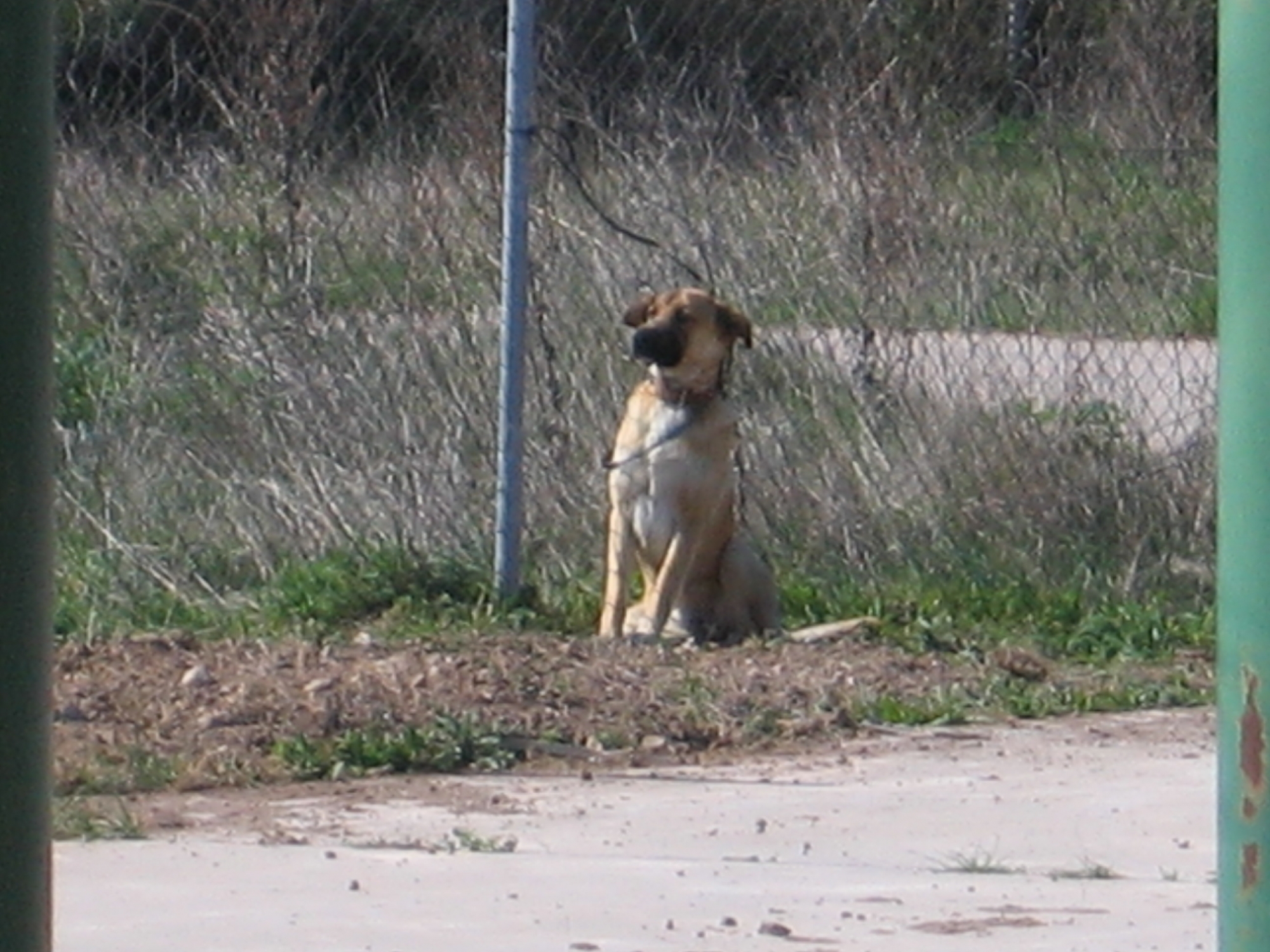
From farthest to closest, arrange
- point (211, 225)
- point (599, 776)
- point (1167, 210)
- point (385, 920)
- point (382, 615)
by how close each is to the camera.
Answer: point (1167, 210) → point (211, 225) → point (382, 615) → point (599, 776) → point (385, 920)

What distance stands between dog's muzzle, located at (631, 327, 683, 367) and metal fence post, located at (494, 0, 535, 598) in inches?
13.9

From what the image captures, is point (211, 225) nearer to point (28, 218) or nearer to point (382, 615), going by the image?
point (382, 615)

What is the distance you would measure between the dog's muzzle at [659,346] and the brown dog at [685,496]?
1 cm

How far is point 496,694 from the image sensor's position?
20.5ft

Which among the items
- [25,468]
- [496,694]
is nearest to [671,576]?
[496,694]

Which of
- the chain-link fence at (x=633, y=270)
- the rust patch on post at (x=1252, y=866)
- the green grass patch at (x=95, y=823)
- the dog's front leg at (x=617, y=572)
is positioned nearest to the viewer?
the rust patch on post at (x=1252, y=866)

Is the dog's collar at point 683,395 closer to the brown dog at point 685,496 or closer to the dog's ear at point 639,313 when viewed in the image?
the brown dog at point 685,496

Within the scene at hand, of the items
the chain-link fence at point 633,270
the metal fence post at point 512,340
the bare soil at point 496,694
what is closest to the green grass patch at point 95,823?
the bare soil at point 496,694

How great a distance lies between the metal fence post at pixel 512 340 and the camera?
7371 mm

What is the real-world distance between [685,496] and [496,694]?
1.54m

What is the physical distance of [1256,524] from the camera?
2.21 metres

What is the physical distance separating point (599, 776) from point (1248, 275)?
3.69 meters

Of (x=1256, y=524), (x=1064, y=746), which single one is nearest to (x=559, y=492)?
(x=1064, y=746)

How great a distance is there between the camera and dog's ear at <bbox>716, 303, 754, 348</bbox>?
755 cm
